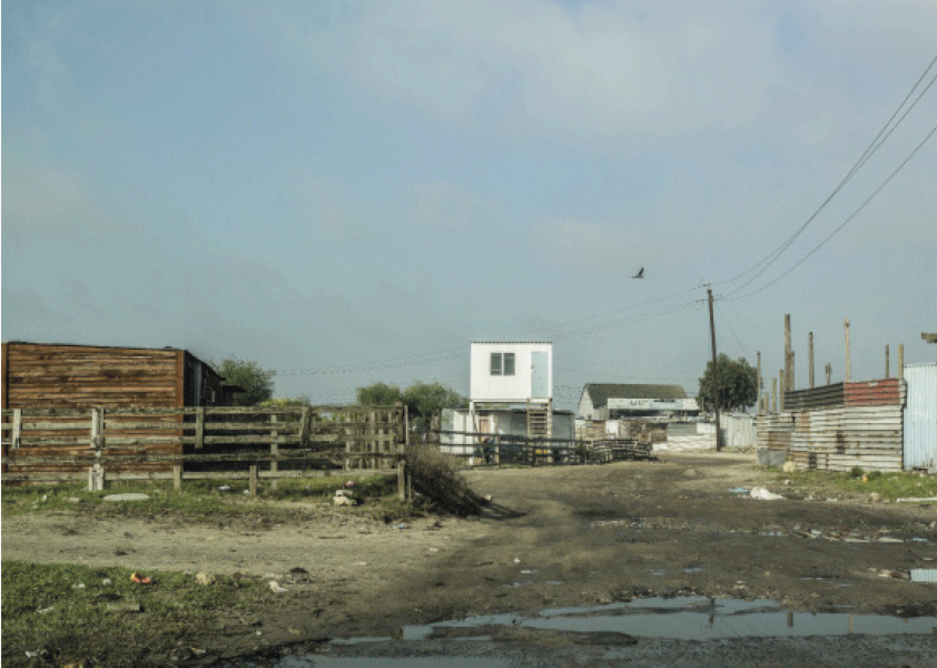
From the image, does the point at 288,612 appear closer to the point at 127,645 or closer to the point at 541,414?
the point at 127,645

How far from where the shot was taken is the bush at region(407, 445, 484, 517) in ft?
59.3

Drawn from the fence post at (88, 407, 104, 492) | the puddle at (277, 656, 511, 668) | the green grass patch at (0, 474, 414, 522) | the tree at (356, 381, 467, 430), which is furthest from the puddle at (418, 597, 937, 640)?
the tree at (356, 381, 467, 430)

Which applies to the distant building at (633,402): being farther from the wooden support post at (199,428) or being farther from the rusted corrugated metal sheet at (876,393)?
the wooden support post at (199,428)

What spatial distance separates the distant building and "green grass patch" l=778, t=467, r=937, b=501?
6853 centimetres

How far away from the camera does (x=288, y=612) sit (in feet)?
28.1

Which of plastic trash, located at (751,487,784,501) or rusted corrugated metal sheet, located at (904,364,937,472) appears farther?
rusted corrugated metal sheet, located at (904,364,937,472)

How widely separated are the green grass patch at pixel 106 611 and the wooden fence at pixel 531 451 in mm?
27514

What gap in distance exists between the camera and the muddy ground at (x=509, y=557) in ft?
28.9

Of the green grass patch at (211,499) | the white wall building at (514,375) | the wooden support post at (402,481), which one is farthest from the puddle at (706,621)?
the white wall building at (514,375)

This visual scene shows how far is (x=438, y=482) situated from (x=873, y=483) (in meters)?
14.1

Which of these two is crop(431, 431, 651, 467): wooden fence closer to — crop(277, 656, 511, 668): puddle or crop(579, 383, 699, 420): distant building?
crop(277, 656, 511, 668): puddle

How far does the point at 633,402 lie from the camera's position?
10662cm

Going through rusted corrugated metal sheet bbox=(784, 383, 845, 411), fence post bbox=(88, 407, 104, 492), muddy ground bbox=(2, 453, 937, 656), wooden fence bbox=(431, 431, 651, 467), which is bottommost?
wooden fence bbox=(431, 431, 651, 467)

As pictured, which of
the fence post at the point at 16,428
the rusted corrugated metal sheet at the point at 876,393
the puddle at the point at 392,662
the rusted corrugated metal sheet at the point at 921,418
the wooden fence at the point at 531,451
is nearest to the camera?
the puddle at the point at 392,662
